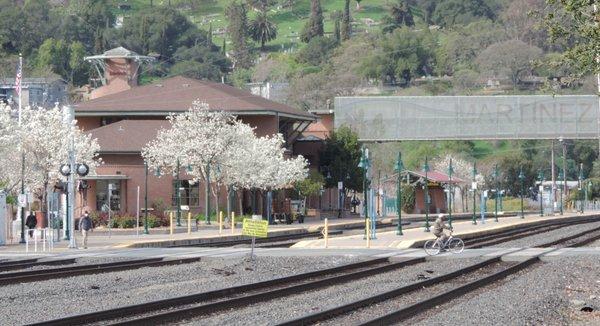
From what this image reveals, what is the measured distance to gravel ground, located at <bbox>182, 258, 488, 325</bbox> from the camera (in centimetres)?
2058

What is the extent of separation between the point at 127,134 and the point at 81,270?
5188cm

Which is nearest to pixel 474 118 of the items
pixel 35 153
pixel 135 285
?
pixel 35 153

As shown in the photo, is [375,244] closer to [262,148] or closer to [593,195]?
[262,148]

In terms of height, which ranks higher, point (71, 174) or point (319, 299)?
point (71, 174)

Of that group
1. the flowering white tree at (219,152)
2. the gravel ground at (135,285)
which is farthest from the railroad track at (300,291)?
the flowering white tree at (219,152)

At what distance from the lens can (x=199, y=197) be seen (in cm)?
8288

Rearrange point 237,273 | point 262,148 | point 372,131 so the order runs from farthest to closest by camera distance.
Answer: point 372,131 < point 262,148 < point 237,273

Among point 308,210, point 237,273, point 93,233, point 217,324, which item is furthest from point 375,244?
point 308,210

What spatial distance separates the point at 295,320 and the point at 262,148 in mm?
61351

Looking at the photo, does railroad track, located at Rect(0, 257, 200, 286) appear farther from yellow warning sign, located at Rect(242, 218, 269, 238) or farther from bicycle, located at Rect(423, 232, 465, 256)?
bicycle, located at Rect(423, 232, 465, 256)

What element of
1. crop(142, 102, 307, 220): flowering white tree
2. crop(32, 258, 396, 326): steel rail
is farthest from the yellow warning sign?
crop(142, 102, 307, 220): flowering white tree

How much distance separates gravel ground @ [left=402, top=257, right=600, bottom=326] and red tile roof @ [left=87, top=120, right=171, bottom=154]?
52687mm

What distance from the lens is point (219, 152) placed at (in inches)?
2953

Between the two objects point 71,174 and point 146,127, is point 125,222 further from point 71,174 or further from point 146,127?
point 146,127
